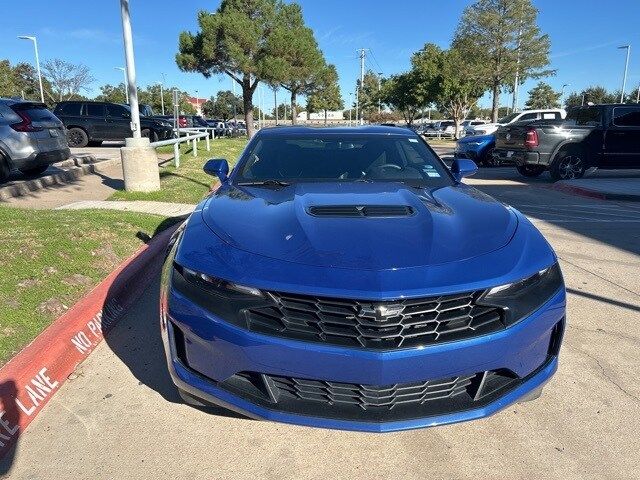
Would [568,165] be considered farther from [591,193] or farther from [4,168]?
[4,168]

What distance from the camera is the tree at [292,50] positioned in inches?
1125

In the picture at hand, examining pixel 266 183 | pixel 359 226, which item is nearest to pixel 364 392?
pixel 359 226

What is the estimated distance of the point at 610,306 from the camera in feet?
14.0

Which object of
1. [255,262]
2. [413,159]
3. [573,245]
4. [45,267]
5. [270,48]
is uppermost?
[270,48]

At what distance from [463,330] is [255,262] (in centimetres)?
92

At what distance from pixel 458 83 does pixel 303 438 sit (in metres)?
40.9

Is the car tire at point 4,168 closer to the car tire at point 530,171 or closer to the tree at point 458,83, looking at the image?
the car tire at point 530,171

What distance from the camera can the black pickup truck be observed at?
39.4 feet

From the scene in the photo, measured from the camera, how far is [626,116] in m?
12.4

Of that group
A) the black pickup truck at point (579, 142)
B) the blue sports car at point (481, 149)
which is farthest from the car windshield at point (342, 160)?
the blue sports car at point (481, 149)

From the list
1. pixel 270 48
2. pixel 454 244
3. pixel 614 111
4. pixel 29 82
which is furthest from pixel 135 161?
pixel 29 82

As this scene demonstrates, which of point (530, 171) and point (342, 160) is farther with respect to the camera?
point (530, 171)

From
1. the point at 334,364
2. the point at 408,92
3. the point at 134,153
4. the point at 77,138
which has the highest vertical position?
the point at 408,92

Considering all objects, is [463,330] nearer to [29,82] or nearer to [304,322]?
[304,322]
